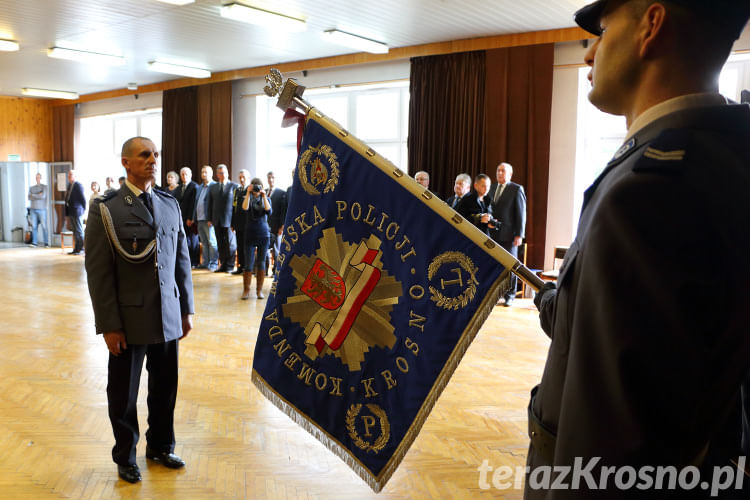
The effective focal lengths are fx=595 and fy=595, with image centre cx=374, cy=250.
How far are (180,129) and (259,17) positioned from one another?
20.2ft

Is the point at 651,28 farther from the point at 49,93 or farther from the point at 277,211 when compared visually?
the point at 49,93

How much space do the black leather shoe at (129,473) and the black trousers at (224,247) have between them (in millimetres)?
7640

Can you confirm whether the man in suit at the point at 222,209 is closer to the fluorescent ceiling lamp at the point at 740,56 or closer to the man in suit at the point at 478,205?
the man in suit at the point at 478,205

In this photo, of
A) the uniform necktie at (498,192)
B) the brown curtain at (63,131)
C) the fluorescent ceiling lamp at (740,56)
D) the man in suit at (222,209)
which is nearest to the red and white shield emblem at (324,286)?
the uniform necktie at (498,192)

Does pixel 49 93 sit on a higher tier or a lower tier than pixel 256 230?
higher

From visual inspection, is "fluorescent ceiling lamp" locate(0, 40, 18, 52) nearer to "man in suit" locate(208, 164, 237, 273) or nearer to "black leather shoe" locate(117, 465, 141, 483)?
"man in suit" locate(208, 164, 237, 273)

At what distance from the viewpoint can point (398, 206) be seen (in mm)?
1783

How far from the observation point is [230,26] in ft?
27.6

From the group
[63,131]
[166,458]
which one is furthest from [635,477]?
[63,131]

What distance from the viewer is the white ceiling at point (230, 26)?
7262mm

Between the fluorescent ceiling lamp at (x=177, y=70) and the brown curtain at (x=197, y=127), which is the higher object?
the fluorescent ceiling lamp at (x=177, y=70)

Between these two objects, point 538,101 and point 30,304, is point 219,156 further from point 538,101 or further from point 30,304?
point 538,101

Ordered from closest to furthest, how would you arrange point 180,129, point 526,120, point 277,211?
point 526,120 → point 277,211 → point 180,129

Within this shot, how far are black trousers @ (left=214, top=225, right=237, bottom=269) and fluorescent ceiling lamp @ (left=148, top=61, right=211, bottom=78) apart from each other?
3.23 metres
